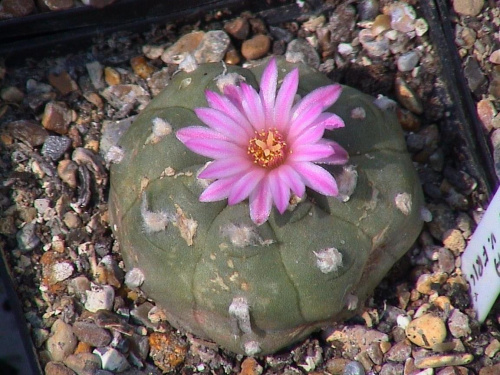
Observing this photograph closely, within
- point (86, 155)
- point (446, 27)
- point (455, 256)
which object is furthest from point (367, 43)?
point (86, 155)

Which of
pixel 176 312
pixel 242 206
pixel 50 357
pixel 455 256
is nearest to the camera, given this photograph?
pixel 242 206

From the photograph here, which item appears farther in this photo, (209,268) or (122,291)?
(122,291)

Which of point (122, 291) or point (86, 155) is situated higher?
point (86, 155)

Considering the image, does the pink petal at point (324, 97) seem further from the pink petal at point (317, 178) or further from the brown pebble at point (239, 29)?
the brown pebble at point (239, 29)

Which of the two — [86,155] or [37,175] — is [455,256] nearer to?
[86,155]

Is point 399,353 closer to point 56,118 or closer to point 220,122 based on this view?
point 220,122

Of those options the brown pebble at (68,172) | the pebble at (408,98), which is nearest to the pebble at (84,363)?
the brown pebble at (68,172)
